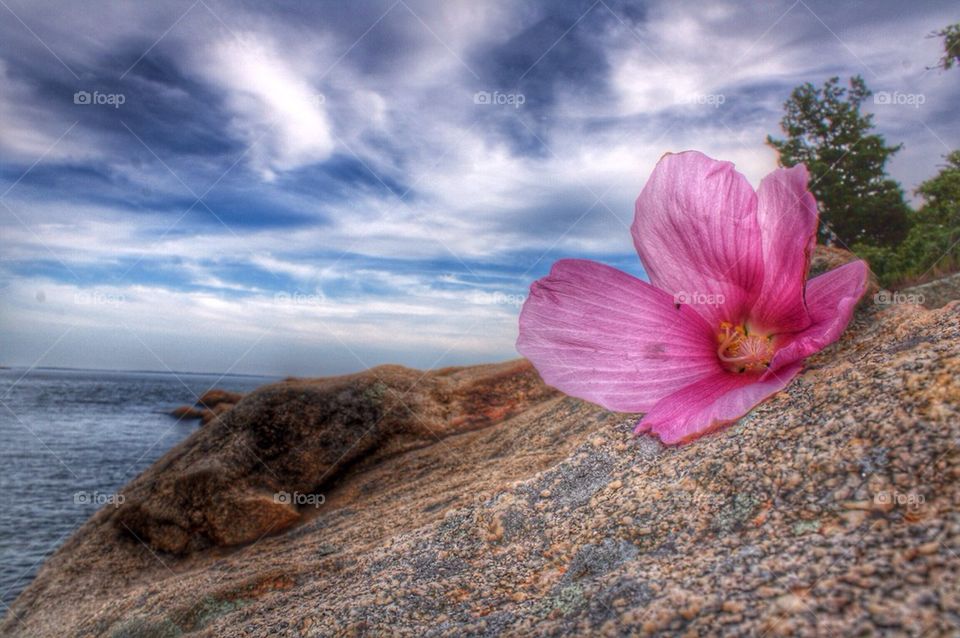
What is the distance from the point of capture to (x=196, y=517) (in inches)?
119

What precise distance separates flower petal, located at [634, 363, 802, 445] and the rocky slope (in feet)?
0.13

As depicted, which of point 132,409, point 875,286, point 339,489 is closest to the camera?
point 875,286

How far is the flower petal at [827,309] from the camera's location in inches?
53.6

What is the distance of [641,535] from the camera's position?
1224mm

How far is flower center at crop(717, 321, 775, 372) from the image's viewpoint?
1531 millimetres

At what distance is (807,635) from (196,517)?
291 cm

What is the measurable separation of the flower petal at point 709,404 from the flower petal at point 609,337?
3cm

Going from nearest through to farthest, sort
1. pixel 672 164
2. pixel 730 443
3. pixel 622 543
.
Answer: pixel 622 543 < pixel 730 443 < pixel 672 164

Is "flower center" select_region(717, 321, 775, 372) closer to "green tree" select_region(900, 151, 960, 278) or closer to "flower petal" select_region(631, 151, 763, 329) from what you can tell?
"flower petal" select_region(631, 151, 763, 329)

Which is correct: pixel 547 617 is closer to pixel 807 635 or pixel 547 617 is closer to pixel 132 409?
pixel 807 635

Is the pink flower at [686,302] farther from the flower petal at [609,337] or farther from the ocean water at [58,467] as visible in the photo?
the ocean water at [58,467]

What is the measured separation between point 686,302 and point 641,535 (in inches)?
26.6

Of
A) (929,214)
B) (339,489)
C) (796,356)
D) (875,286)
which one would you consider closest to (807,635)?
(796,356)

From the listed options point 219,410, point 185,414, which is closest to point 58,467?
point 219,410
